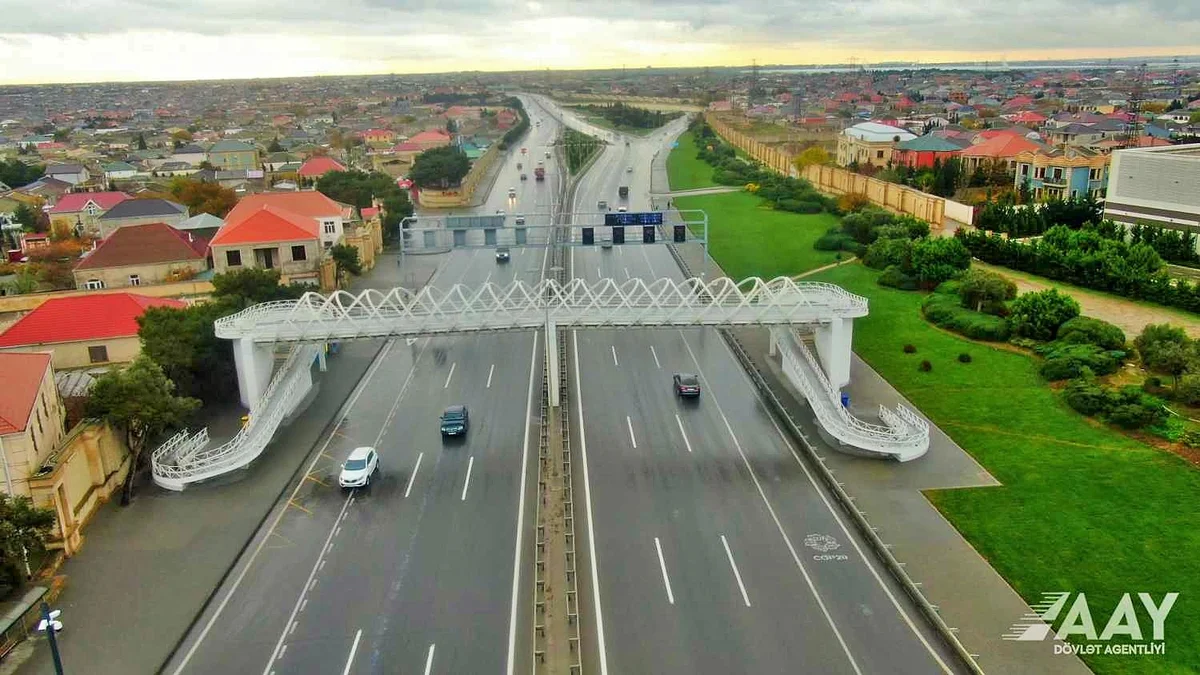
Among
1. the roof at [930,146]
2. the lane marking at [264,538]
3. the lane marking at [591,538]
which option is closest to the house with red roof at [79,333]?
the lane marking at [264,538]

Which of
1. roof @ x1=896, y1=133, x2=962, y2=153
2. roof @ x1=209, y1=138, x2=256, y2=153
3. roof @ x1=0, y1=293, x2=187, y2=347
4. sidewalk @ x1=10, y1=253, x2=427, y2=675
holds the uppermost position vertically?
roof @ x1=896, y1=133, x2=962, y2=153

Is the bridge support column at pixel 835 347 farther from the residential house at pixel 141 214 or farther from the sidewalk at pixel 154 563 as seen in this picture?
the residential house at pixel 141 214

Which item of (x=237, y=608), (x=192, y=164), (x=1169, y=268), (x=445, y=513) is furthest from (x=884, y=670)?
(x=192, y=164)

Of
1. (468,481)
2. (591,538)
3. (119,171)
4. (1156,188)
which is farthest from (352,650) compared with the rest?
(119,171)

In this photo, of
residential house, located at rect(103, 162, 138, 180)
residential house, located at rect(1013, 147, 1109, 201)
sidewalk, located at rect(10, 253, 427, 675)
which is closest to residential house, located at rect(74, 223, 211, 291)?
sidewalk, located at rect(10, 253, 427, 675)

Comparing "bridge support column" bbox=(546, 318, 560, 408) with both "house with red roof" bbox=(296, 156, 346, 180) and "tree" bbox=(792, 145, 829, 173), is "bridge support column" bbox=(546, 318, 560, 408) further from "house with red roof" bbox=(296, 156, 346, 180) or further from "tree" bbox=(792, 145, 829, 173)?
"tree" bbox=(792, 145, 829, 173)

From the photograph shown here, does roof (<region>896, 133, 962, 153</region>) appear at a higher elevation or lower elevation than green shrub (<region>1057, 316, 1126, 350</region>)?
higher
